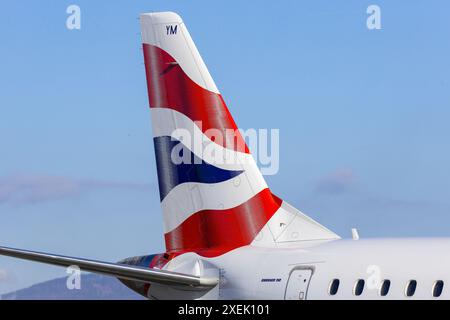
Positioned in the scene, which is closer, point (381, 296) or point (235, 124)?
point (381, 296)

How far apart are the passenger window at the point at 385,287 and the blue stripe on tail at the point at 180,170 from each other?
20.0ft

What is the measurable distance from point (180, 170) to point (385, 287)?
7.62 m

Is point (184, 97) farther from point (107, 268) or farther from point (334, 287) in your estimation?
point (334, 287)

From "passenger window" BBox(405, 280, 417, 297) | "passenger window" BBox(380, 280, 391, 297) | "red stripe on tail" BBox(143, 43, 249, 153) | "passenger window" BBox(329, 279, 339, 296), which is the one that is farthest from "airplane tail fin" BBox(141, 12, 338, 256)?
"passenger window" BBox(405, 280, 417, 297)

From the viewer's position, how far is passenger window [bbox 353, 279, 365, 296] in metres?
21.4

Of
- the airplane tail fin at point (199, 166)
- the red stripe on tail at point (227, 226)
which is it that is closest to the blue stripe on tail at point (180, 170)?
the airplane tail fin at point (199, 166)

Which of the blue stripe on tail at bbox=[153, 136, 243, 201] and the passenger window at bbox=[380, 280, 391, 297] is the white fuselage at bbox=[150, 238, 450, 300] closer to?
the passenger window at bbox=[380, 280, 391, 297]

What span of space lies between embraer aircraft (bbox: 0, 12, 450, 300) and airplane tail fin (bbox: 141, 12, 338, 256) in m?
0.02

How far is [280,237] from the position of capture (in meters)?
25.2
